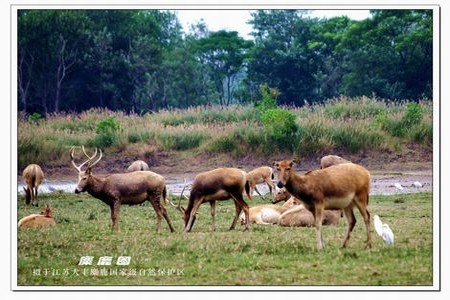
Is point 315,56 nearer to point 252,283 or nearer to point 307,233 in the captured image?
point 307,233

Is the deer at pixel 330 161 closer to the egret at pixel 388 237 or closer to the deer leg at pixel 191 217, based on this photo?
the deer leg at pixel 191 217

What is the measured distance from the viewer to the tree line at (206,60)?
19.7m

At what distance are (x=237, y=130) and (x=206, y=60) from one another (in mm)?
1749

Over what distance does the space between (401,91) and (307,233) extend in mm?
4729

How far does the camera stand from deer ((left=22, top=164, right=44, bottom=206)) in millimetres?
22064

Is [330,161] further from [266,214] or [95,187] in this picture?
[95,187]

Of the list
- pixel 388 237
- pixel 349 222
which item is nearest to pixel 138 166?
pixel 349 222

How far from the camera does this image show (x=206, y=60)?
1014 inches

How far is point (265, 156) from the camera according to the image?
83.6 ft

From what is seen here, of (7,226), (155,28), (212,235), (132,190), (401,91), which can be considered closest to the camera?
(7,226)

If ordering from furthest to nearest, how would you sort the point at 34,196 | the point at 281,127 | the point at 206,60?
the point at 206,60 < the point at 281,127 < the point at 34,196

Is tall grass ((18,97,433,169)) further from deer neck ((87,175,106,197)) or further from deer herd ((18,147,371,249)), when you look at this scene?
deer herd ((18,147,371,249))

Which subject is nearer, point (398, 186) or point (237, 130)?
point (398, 186)
